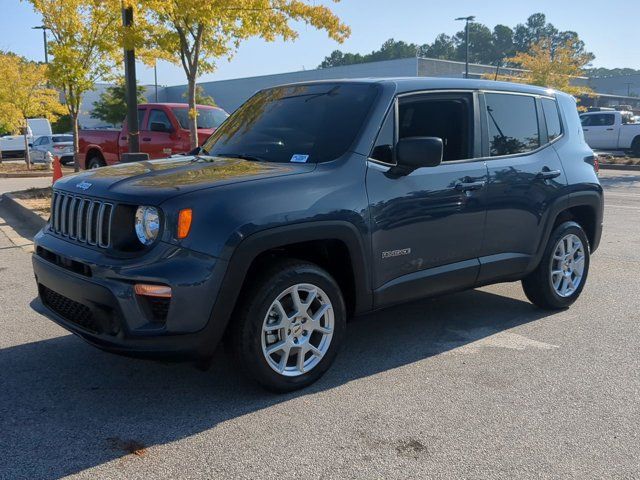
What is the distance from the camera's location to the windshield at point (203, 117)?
13328mm

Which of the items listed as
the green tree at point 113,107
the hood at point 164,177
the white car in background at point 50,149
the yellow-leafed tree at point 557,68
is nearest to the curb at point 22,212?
the hood at point 164,177

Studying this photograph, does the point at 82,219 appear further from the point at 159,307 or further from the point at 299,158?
the point at 299,158

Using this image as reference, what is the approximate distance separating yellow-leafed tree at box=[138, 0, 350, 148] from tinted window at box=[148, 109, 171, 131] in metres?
1.38

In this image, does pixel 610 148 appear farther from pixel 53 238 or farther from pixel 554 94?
pixel 53 238

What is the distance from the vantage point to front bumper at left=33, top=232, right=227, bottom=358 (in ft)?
10.7

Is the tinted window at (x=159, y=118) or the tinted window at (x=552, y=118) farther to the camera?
the tinted window at (x=159, y=118)

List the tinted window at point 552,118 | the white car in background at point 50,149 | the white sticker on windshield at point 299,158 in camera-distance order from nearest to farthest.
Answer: the white sticker on windshield at point 299,158
the tinted window at point 552,118
the white car in background at point 50,149

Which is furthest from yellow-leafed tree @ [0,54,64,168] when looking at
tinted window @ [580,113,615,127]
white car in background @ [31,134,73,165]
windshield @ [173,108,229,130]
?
tinted window @ [580,113,615,127]

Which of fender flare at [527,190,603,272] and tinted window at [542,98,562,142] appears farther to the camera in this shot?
tinted window at [542,98,562,142]

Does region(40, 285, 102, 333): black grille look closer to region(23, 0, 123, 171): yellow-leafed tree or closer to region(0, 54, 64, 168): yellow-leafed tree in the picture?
region(23, 0, 123, 171): yellow-leafed tree

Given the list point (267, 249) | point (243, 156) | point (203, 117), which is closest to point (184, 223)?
point (267, 249)

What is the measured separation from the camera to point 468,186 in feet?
14.7

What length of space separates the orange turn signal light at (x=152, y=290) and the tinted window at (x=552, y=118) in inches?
139

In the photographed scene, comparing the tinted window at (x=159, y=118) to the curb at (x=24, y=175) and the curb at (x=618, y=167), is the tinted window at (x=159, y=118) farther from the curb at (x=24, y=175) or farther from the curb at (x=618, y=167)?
the curb at (x=618, y=167)
